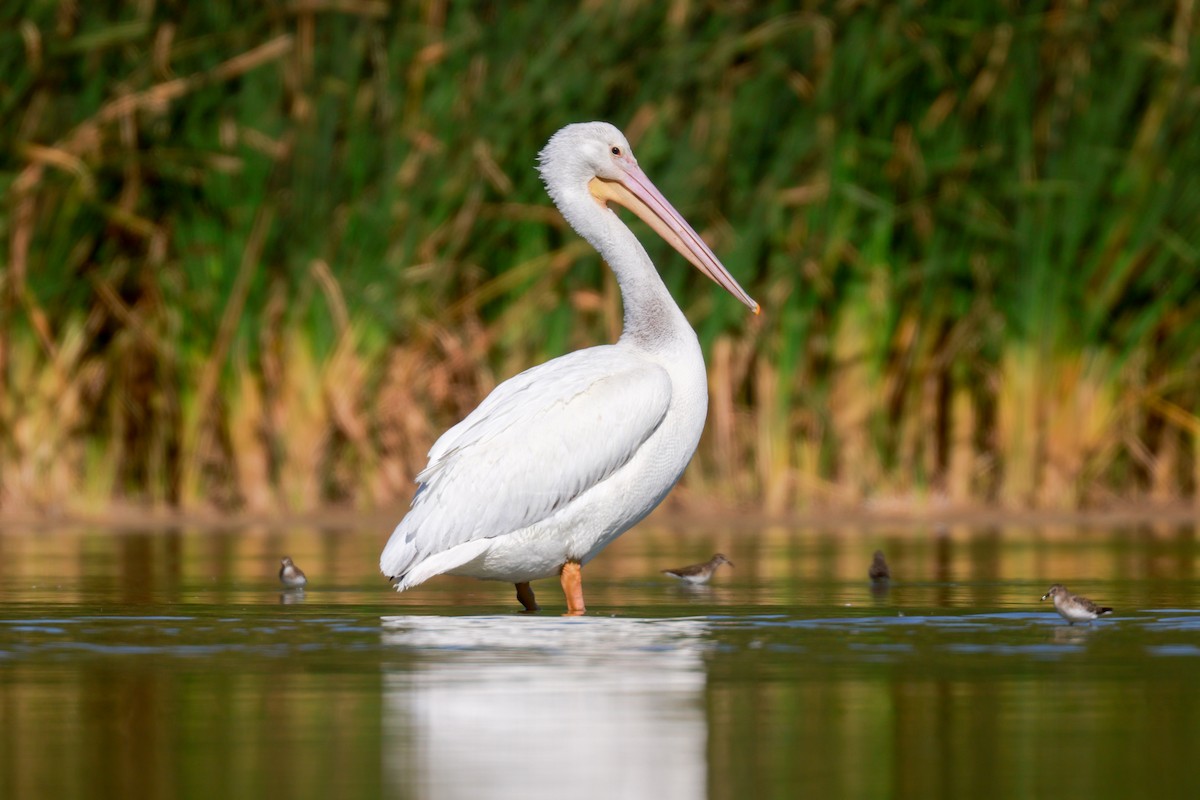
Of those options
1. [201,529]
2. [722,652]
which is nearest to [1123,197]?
[201,529]

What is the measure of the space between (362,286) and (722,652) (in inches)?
235

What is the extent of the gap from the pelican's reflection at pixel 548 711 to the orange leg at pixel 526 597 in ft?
2.91

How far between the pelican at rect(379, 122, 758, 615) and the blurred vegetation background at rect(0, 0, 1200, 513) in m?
3.70

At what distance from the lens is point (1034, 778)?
146 inches

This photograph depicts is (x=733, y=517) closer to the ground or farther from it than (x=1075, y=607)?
farther from it

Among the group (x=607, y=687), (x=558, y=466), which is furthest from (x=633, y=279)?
(x=607, y=687)

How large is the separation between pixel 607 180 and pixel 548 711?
411cm

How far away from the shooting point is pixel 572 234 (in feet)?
37.4

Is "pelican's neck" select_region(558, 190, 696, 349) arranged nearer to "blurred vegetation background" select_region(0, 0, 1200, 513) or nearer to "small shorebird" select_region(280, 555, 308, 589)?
"small shorebird" select_region(280, 555, 308, 589)

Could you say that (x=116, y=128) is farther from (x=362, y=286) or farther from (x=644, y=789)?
(x=644, y=789)

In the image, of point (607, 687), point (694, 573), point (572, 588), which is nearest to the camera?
point (607, 687)

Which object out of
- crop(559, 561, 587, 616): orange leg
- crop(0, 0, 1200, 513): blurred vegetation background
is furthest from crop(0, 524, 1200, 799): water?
crop(0, 0, 1200, 513): blurred vegetation background

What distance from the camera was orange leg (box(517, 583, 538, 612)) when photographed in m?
7.22

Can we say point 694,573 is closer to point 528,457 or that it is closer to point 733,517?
point 528,457
